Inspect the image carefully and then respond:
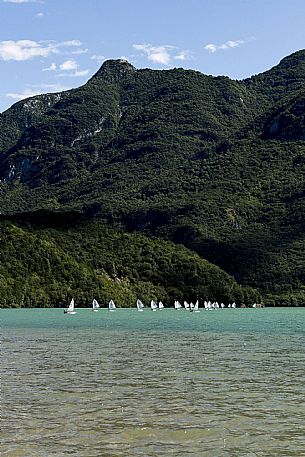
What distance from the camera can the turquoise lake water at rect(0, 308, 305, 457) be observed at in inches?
741

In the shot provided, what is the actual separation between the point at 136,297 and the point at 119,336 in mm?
124453

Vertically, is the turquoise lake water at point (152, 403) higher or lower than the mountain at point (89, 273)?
lower

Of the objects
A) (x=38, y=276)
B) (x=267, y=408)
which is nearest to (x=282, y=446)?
(x=267, y=408)

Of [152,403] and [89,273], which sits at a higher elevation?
[89,273]

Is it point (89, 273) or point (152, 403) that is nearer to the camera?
point (152, 403)

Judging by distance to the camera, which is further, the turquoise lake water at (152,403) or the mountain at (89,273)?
the mountain at (89,273)

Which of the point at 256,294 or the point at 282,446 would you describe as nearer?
the point at 282,446

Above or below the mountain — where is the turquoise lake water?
below

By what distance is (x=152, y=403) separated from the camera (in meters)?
24.5

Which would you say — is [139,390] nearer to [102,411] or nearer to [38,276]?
[102,411]

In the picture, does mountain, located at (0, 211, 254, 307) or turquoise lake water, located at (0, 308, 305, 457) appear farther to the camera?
mountain, located at (0, 211, 254, 307)

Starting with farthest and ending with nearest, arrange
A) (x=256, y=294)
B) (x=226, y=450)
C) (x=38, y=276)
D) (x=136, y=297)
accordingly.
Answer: (x=256, y=294) < (x=136, y=297) < (x=38, y=276) < (x=226, y=450)

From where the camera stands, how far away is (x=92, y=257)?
19000 cm

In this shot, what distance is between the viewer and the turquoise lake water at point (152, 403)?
18.8 meters
